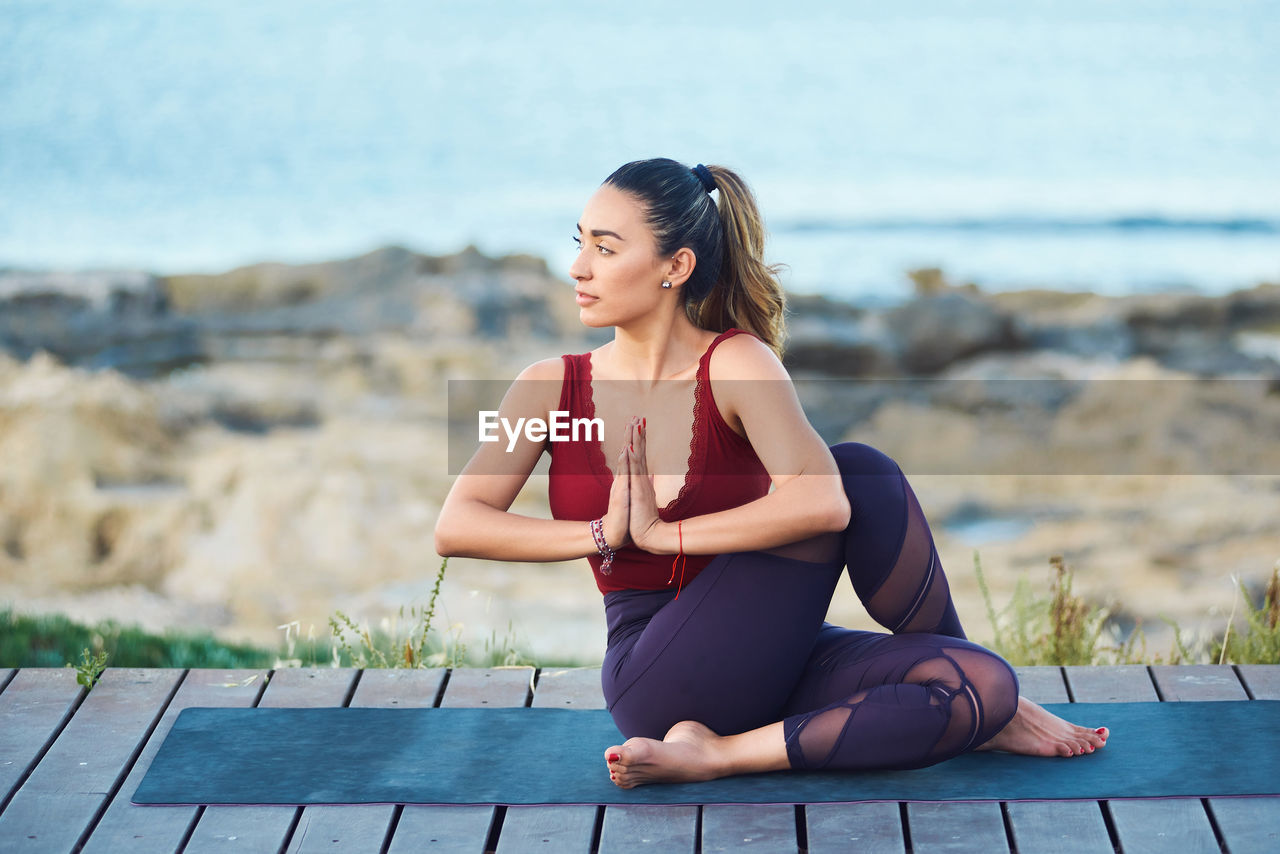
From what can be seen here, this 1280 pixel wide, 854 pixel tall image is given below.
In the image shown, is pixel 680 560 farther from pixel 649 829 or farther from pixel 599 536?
pixel 649 829

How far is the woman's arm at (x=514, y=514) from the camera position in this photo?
239 cm

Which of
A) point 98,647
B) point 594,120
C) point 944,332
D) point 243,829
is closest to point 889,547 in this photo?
point 243,829

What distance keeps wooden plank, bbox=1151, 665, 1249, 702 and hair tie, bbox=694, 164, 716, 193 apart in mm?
1408

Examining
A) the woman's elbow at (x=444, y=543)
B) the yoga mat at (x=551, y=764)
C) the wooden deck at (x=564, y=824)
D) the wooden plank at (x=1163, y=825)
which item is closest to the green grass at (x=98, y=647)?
the yoga mat at (x=551, y=764)

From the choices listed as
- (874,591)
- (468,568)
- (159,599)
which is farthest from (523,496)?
(874,591)

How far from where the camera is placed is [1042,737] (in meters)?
2.45

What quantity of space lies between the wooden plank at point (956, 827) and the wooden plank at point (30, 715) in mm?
1540

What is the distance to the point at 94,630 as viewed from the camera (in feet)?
13.5

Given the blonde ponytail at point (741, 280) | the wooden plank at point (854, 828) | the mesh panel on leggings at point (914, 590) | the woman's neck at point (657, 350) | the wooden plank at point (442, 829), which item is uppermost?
the blonde ponytail at point (741, 280)

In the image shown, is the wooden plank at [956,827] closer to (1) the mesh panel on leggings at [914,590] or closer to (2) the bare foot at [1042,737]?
(2) the bare foot at [1042,737]

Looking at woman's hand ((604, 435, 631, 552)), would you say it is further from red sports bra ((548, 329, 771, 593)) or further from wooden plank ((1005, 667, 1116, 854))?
wooden plank ((1005, 667, 1116, 854))

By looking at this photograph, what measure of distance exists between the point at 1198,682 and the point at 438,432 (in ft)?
25.8

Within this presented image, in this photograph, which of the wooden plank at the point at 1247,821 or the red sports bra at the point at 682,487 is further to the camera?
the red sports bra at the point at 682,487

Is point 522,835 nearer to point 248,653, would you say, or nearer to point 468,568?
point 248,653
